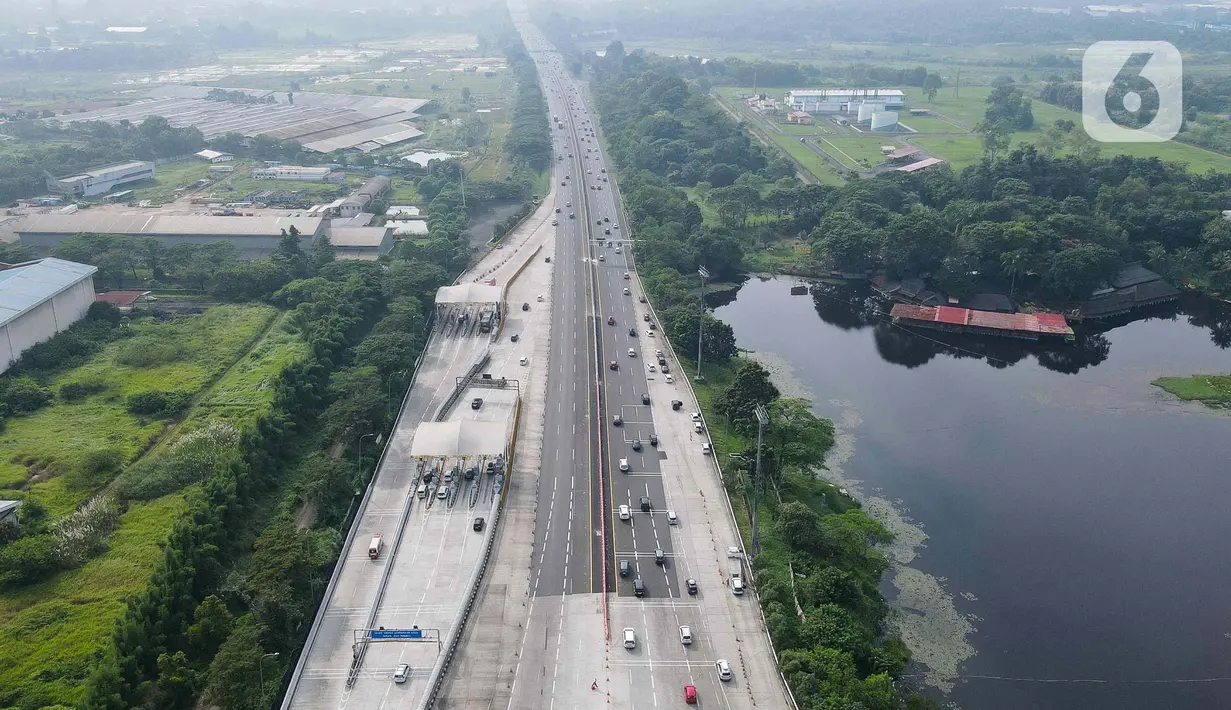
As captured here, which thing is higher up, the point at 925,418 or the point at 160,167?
the point at 160,167

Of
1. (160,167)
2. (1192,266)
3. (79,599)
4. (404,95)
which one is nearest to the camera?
(79,599)

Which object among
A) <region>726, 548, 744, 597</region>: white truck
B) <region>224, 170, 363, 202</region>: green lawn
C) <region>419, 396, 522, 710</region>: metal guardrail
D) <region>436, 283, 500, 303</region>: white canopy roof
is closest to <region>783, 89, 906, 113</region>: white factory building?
<region>224, 170, 363, 202</region>: green lawn

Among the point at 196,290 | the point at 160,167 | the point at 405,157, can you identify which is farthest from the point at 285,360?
the point at 160,167

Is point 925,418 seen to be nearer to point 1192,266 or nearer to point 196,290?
point 1192,266

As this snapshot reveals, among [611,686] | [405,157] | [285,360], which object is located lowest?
[611,686]

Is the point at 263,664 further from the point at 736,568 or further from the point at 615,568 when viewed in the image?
the point at 736,568

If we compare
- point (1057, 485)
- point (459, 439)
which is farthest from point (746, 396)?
point (1057, 485)

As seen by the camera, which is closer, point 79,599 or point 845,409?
point 79,599
